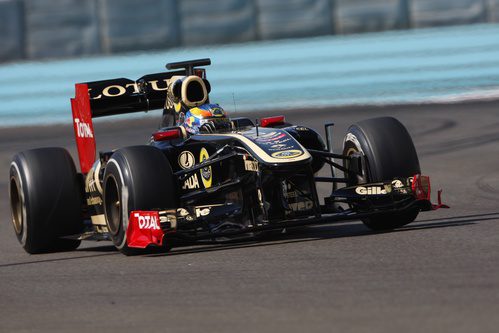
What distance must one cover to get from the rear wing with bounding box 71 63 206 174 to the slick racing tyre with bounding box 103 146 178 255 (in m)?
1.95

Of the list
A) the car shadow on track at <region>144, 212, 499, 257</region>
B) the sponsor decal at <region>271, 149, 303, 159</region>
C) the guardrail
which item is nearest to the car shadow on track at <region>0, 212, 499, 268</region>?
the car shadow on track at <region>144, 212, 499, 257</region>

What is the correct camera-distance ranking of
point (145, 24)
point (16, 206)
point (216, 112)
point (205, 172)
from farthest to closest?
point (145, 24), point (16, 206), point (216, 112), point (205, 172)

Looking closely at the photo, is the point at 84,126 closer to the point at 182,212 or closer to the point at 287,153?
the point at 182,212

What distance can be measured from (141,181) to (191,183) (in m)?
1.03

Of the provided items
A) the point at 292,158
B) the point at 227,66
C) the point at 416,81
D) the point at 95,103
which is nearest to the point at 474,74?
the point at 416,81

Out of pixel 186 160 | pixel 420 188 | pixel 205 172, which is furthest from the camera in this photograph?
pixel 186 160

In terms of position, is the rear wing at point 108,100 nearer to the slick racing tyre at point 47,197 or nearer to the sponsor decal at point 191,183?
the slick racing tyre at point 47,197

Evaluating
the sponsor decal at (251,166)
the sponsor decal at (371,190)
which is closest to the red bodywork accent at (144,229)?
the sponsor decal at (251,166)

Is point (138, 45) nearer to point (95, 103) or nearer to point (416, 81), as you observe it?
point (416, 81)

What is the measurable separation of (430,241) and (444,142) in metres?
8.47

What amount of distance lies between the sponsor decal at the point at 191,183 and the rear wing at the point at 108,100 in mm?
1443

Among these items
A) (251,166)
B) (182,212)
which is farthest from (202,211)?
(251,166)

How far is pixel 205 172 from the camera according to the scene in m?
9.38

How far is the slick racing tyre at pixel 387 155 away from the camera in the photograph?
907 cm
